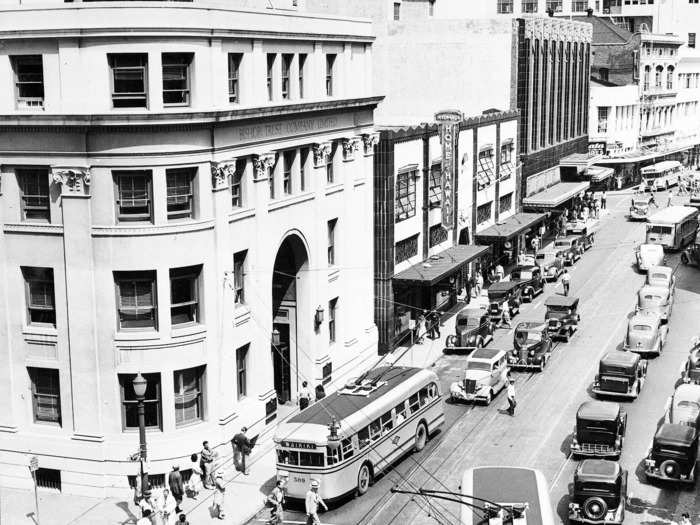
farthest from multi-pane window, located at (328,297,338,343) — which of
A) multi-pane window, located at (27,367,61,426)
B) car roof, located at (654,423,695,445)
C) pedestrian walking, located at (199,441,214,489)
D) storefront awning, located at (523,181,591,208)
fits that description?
storefront awning, located at (523,181,591,208)

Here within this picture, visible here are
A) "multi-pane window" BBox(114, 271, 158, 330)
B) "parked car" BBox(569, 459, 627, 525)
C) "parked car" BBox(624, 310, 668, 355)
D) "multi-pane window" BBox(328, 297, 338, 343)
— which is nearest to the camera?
"parked car" BBox(569, 459, 627, 525)

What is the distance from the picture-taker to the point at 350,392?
39375 mm

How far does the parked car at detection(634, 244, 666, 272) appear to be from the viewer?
73125 millimetres

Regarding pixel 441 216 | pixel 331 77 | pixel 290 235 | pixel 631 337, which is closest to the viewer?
pixel 290 235

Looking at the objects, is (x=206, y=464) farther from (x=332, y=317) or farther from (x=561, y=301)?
(x=561, y=301)

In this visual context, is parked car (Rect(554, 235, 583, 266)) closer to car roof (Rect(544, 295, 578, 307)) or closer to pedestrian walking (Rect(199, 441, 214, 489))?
car roof (Rect(544, 295, 578, 307))

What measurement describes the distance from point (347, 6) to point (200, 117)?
44.5 meters

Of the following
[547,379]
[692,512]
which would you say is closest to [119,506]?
[692,512]

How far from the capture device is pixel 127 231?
37.2 metres

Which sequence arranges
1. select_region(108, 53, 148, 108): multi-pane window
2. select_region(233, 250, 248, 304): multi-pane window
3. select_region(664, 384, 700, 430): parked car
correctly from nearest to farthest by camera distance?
select_region(108, 53, 148, 108): multi-pane window < select_region(664, 384, 700, 430): parked car < select_region(233, 250, 248, 304): multi-pane window

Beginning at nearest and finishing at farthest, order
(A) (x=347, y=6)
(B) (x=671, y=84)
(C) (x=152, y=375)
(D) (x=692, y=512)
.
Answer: (D) (x=692, y=512), (C) (x=152, y=375), (A) (x=347, y=6), (B) (x=671, y=84)

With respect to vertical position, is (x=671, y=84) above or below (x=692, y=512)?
above

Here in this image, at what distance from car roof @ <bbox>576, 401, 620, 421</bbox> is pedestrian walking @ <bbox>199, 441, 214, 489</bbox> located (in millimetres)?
13139

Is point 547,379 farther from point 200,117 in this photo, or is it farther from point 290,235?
point 200,117
